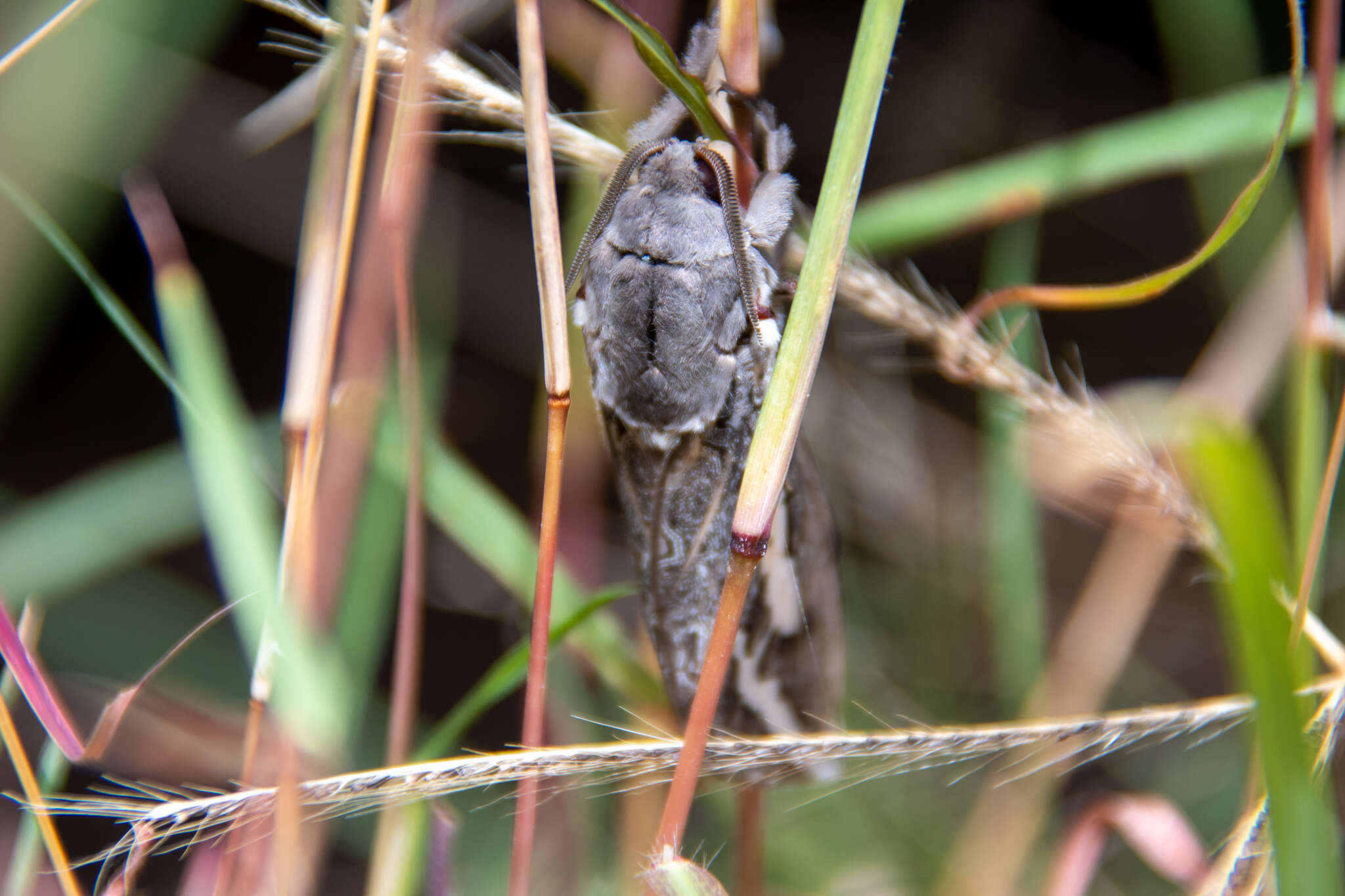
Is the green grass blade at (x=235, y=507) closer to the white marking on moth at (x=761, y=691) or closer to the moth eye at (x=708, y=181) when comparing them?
the white marking on moth at (x=761, y=691)

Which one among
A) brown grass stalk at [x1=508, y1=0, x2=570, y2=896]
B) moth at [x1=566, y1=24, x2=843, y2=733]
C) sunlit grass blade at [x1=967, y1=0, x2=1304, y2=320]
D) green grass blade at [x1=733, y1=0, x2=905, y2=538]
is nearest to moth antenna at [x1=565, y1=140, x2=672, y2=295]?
moth at [x1=566, y1=24, x2=843, y2=733]

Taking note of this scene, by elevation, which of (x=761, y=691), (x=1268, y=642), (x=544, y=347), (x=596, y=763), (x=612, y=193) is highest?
(x=612, y=193)

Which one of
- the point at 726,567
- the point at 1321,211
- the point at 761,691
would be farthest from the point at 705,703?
the point at 1321,211

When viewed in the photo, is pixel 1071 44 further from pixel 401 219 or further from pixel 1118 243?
pixel 401 219

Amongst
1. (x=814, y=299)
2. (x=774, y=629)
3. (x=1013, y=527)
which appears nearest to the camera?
(x=814, y=299)

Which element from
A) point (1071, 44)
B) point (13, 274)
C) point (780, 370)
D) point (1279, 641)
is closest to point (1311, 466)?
point (1279, 641)

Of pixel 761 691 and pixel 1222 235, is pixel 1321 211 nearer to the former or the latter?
pixel 1222 235

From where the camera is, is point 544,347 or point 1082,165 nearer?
point 544,347
